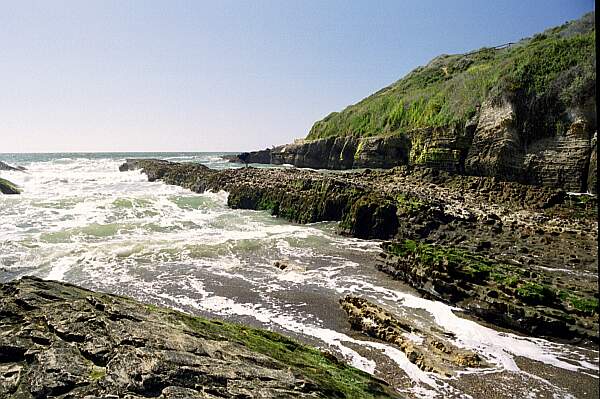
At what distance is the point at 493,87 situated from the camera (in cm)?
3612

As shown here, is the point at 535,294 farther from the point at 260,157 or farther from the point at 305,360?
the point at 260,157

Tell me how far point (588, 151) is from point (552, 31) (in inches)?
898

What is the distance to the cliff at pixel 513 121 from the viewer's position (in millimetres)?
27703

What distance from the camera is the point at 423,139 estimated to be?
4228 centimetres

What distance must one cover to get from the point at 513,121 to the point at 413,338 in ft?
87.3

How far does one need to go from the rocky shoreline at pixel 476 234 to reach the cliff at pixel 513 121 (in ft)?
11.1

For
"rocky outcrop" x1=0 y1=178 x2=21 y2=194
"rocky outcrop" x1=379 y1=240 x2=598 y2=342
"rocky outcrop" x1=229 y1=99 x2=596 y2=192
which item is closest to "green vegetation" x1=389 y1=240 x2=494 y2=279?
"rocky outcrop" x1=379 y1=240 x2=598 y2=342

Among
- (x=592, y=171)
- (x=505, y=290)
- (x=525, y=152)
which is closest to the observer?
(x=505, y=290)

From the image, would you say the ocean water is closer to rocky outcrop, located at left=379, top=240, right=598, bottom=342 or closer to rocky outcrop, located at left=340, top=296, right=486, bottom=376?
rocky outcrop, located at left=340, top=296, right=486, bottom=376

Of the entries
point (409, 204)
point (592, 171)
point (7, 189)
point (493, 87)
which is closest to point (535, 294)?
point (409, 204)

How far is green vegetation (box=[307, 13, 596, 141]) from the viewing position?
29.6 meters

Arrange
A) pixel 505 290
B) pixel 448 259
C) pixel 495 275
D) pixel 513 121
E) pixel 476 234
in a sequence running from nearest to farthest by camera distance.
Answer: pixel 505 290 → pixel 495 275 → pixel 448 259 → pixel 476 234 → pixel 513 121

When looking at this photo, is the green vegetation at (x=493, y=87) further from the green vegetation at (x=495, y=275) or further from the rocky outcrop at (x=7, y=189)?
the rocky outcrop at (x=7, y=189)

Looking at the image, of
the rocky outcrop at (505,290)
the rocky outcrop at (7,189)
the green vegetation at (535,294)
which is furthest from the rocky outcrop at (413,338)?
the rocky outcrop at (7,189)
